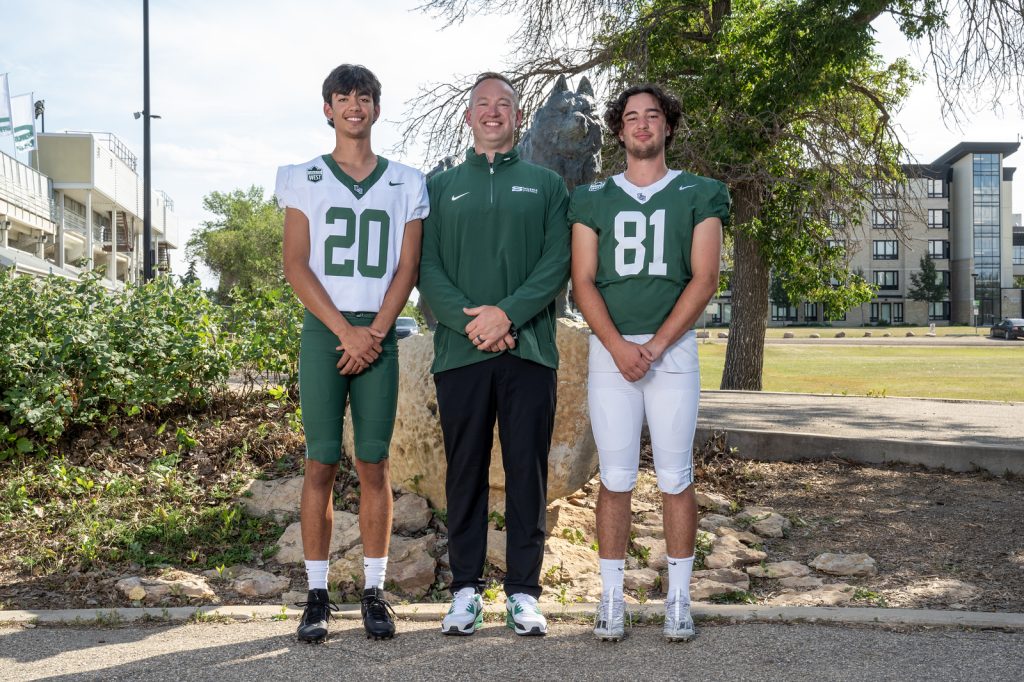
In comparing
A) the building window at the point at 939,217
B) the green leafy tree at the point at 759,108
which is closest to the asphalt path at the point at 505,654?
the green leafy tree at the point at 759,108

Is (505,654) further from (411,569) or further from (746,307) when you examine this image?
(746,307)

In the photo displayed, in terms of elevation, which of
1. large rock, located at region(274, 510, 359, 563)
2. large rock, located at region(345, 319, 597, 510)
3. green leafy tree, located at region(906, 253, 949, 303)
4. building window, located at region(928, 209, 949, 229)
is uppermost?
building window, located at region(928, 209, 949, 229)

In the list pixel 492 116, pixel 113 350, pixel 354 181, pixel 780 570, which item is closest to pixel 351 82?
pixel 354 181

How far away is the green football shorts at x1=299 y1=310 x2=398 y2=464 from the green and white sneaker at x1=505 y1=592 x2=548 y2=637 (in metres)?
0.79

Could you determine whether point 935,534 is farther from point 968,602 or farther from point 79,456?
point 79,456

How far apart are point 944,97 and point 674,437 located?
26.0 feet

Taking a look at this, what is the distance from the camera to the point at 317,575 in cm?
370

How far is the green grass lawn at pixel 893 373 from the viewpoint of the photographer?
55.7 ft

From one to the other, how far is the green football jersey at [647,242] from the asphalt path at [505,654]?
1.24 metres

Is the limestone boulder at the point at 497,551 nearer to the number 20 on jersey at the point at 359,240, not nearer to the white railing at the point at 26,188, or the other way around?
the number 20 on jersey at the point at 359,240

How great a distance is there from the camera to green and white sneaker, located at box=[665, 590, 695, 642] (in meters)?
3.47

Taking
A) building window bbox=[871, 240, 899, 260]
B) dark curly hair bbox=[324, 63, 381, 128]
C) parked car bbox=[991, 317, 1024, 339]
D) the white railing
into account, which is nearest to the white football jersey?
dark curly hair bbox=[324, 63, 381, 128]

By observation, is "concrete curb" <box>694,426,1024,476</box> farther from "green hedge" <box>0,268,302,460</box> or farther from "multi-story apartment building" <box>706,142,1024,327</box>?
"multi-story apartment building" <box>706,142,1024,327</box>

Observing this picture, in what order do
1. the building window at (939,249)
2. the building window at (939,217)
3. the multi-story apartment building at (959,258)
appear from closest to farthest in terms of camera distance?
the multi-story apartment building at (959,258) → the building window at (939,217) → the building window at (939,249)
